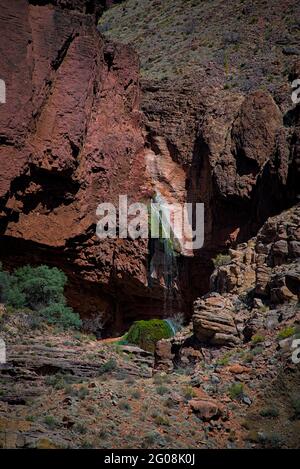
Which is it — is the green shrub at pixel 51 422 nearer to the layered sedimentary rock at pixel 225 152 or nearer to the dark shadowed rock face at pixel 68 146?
the dark shadowed rock face at pixel 68 146

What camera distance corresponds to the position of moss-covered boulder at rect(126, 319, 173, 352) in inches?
1152

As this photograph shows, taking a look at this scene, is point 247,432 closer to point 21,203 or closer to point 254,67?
point 21,203

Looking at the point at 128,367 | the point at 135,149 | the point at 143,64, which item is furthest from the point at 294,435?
the point at 143,64

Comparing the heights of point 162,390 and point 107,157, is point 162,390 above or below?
below

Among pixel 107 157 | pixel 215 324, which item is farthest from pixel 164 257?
pixel 215 324

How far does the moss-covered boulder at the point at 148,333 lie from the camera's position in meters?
29.3

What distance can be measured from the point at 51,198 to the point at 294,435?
16.8 meters

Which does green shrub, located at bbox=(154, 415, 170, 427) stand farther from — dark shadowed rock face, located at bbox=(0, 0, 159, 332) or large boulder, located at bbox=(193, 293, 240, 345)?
dark shadowed rock face, located at bbox=(0, 0, 159, 332)

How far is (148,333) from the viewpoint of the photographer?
98.0ft

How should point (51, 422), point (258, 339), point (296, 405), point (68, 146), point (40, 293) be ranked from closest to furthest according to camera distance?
point (51, 422)
point (296, 405)
point (258, 339)
point (40, 293)
point (68, 146)

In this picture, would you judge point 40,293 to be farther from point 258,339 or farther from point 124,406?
point 124,406

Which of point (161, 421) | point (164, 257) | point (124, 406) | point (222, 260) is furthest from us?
point (164, 257)

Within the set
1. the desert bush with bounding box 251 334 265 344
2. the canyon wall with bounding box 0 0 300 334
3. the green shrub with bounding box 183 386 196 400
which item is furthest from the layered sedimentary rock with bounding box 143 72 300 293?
the green shrub with bounding box 183 386 196 400

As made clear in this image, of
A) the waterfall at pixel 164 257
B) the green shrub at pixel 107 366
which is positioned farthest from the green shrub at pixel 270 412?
the waterfall at pixel 164 257
